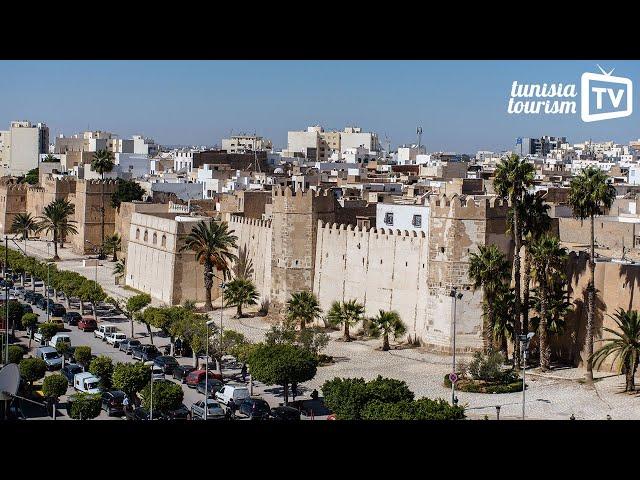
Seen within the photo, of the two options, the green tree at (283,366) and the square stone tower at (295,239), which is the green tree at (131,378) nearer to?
the green tree at (283,366)

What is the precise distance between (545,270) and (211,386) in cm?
533

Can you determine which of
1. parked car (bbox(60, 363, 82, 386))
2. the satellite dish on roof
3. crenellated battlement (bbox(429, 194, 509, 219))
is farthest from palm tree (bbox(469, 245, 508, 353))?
the satellite dish on roof

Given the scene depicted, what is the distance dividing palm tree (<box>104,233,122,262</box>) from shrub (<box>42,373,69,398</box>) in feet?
60.0

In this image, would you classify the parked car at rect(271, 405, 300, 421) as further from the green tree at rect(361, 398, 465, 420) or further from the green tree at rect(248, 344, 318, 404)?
the green tree at rect(361, 398, 465, 420)

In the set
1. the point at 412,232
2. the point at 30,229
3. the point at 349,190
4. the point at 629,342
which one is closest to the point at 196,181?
the point at 30,229

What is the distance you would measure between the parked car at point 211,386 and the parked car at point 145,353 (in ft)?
7.52

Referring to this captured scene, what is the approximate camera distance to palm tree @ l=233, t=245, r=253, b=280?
916 inches

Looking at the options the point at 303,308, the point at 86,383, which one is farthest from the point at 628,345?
the point at 86,383

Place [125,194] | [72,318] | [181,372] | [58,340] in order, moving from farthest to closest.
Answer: [125,194] < [72,318] < [58,340] < [181,372]

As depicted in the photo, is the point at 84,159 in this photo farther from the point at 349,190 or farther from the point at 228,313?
the point at 228,313

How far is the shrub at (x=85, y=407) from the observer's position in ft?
43.3

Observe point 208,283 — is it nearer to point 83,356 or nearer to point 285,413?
point 83,356

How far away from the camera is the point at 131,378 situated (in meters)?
14.2
